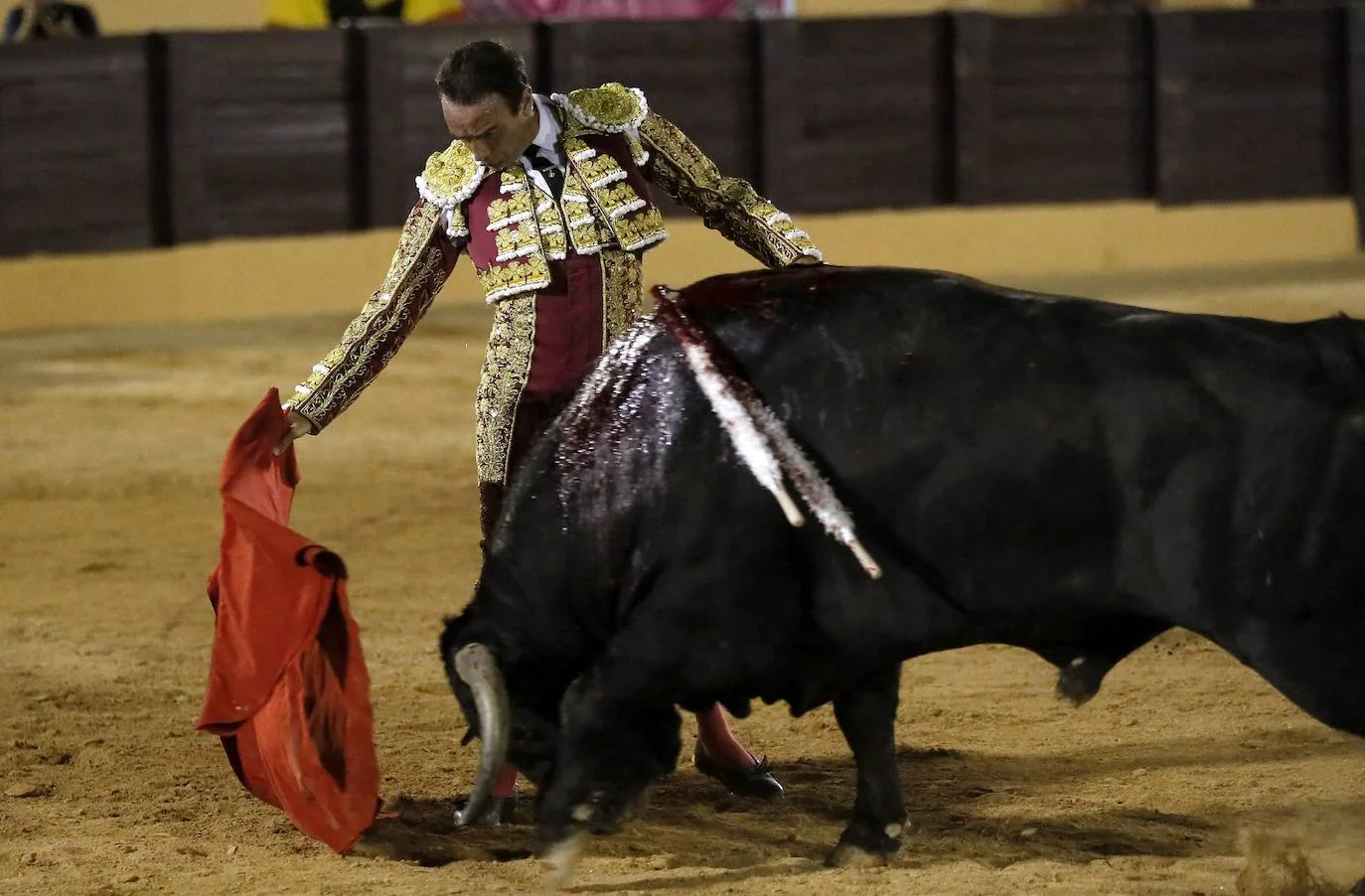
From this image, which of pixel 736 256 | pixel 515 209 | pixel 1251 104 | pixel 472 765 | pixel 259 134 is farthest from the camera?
pixel 1251 104

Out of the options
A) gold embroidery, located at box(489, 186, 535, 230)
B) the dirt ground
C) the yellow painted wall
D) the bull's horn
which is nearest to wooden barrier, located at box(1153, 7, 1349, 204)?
the yellow painted wall

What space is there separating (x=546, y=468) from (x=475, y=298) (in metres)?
6.22

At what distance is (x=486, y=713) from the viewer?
9.30 feet

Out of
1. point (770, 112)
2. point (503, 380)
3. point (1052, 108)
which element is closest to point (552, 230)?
point (503, 380)

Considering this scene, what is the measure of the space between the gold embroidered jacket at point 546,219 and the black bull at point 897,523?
0.75ft

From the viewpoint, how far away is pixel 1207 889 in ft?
9.29

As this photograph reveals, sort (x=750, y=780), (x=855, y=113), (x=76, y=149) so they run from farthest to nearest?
(x=855, y=113), (x=76, y=149), (x=750, y=780)

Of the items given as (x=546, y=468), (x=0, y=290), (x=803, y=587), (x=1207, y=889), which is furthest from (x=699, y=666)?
(x=0, y=290)

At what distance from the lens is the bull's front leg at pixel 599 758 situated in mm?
2850

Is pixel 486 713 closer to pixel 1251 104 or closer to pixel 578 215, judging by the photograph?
pixel 578 215

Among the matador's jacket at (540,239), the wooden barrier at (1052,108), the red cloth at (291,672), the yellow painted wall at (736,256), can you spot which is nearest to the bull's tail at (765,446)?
the matador's jacket at (540,239)

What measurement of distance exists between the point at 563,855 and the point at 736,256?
6455 millimetres

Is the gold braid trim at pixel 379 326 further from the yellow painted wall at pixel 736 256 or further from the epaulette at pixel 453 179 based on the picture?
the yellow painted wall at pixel 736 256

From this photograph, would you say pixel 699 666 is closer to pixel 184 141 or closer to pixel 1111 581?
pixel 1111 581
